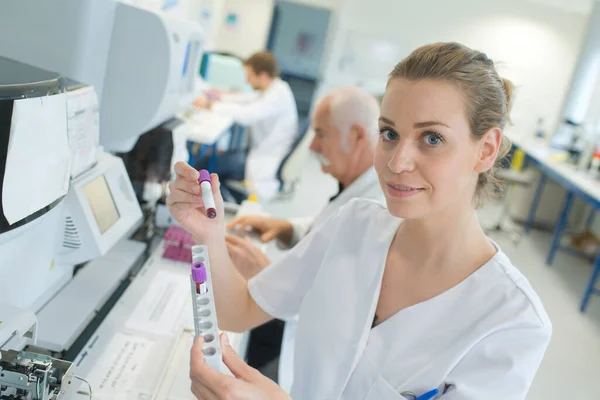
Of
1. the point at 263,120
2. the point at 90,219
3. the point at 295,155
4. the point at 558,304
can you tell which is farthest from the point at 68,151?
the point at 558,304

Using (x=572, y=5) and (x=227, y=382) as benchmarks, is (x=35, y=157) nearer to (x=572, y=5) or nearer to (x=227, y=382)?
(x=227, y=382)

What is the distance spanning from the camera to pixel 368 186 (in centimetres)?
178

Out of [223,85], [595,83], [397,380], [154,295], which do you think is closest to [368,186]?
[154,295]

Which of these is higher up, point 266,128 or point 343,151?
point 343,151

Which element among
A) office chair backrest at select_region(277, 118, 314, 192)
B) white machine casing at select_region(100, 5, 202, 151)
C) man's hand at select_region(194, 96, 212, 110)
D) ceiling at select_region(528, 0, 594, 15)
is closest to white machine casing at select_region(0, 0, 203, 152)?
white machine casing at select_region(100, 5, 202, 151)

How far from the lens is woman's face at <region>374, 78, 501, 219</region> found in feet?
2.99

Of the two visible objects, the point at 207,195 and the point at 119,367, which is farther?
the point at 119,367

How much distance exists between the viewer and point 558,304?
12.5 ft

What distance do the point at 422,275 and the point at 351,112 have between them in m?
0.82

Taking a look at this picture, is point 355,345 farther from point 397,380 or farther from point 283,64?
point 283,64

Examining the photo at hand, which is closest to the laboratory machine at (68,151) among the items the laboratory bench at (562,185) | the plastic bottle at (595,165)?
the laboratory bench at (562,185)

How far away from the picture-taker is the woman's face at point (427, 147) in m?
0.91

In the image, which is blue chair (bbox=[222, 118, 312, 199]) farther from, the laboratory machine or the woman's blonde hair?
the woman's blonde hair

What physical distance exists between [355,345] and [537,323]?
328mm
